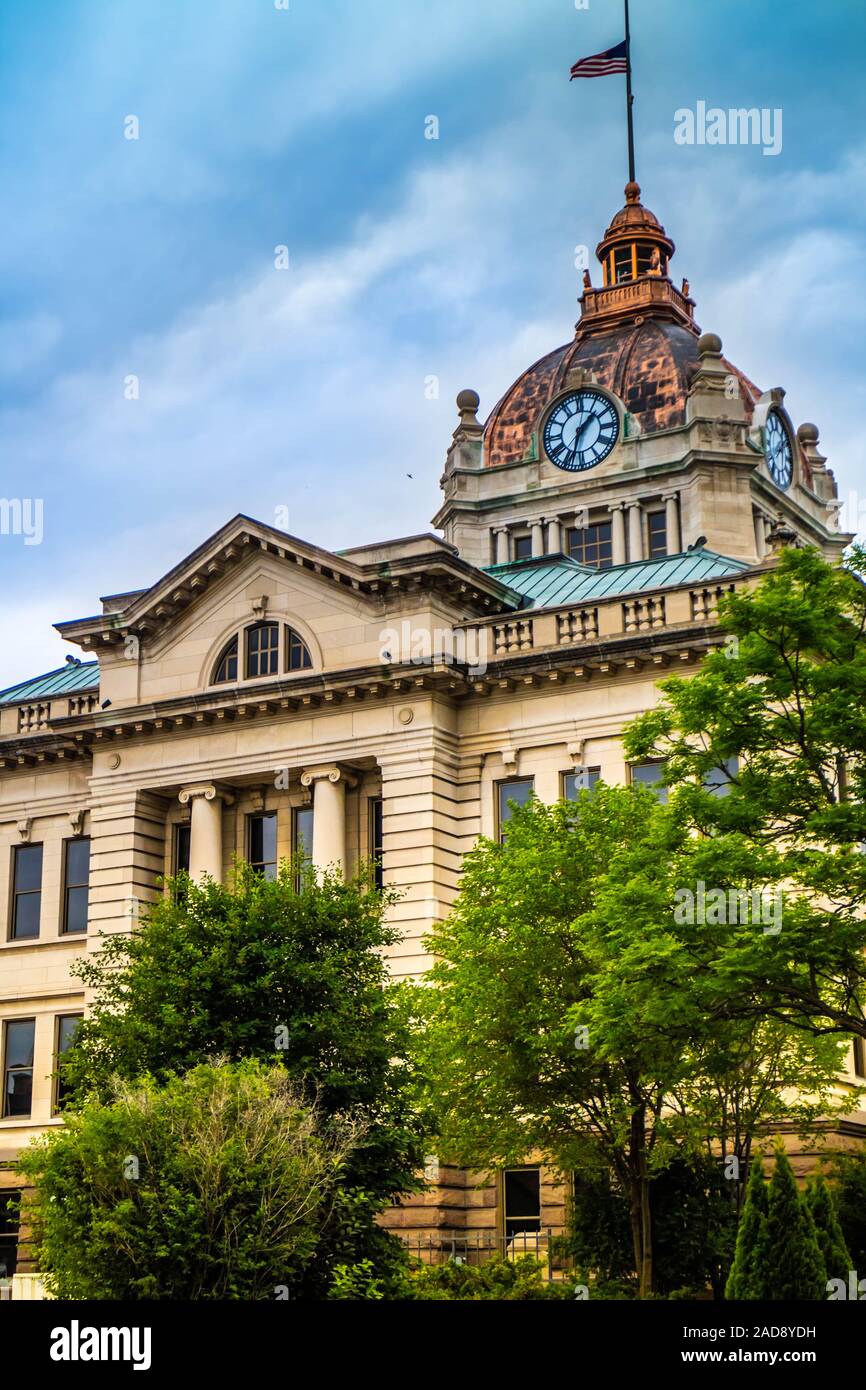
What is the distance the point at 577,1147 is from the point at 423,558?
669 inches

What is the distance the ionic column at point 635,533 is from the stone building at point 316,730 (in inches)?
500

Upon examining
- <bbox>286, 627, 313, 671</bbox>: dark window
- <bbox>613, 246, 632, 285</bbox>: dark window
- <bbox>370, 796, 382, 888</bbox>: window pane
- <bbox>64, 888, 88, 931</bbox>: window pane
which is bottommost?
<bbox>64, 888, 88, 931</bbox>: window pane

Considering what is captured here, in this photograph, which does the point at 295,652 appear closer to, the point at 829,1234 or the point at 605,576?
the point at 605,576

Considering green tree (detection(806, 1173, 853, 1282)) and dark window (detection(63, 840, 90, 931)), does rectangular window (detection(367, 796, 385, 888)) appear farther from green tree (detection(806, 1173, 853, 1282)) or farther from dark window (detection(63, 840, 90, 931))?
green tree (detection(806, 1173, 853, 1282))

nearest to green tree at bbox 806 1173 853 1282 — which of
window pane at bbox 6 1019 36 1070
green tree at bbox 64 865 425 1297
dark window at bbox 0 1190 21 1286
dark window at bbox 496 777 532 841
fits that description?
green tree at bbox 64 865 425 1297

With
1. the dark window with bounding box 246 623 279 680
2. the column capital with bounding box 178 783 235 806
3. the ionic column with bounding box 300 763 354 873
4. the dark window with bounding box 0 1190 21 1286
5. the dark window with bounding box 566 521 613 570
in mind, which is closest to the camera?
the ionic column with bounding box 300 763 354 873

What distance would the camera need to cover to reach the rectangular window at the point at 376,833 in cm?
4666

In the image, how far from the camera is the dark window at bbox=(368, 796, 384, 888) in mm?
46656

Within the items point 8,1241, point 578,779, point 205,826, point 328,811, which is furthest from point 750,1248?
point 8,1241

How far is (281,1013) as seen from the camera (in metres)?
33.0

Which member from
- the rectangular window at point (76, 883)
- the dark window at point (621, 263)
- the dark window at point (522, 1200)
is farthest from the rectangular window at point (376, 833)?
the dark window at point (621, 263)

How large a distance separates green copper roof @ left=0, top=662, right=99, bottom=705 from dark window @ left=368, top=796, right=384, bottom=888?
11700mm
